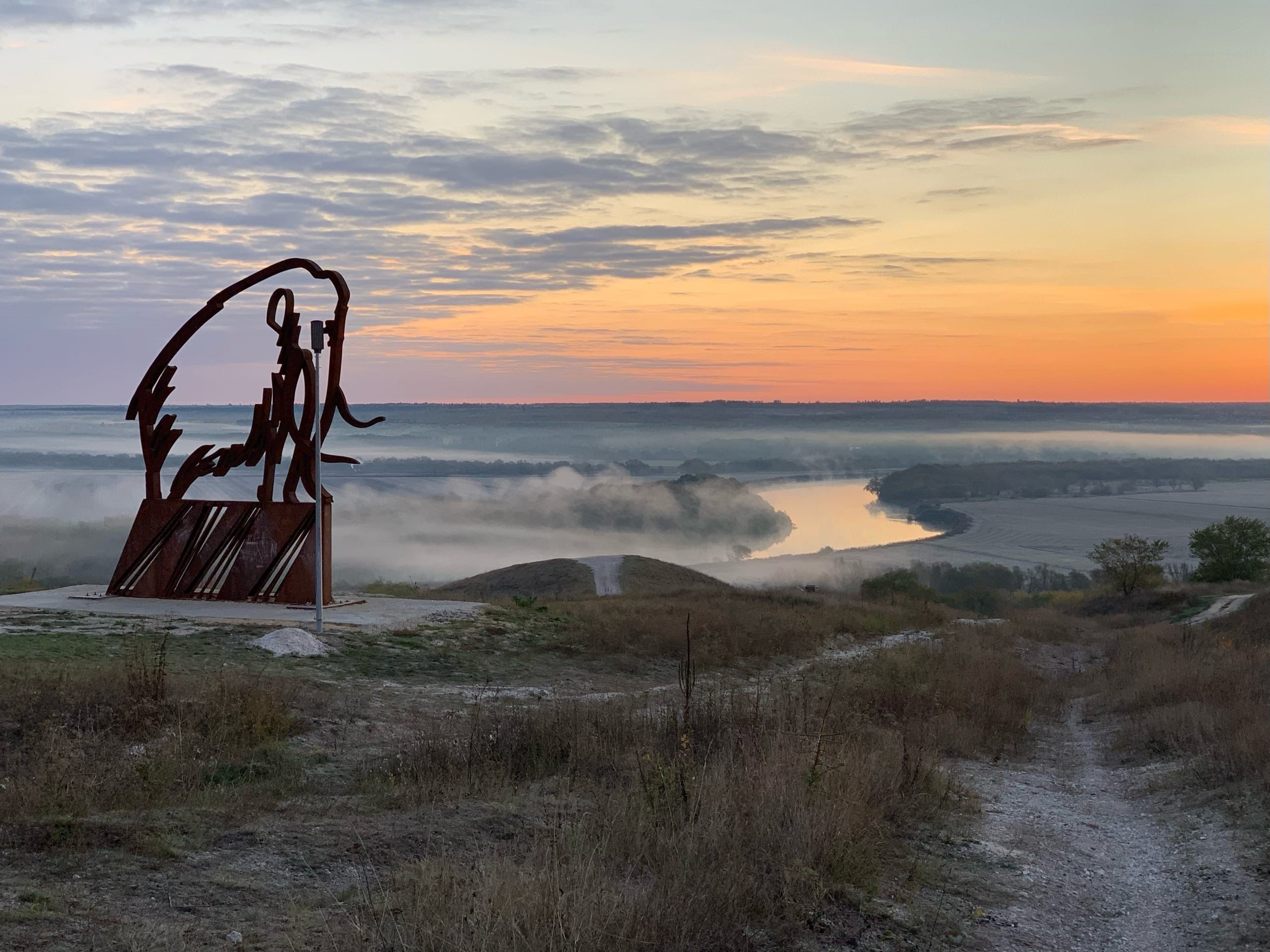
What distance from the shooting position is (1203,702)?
12836mm

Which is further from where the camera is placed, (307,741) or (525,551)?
(525,551)

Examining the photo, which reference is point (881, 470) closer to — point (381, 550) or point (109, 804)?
point (381, 550)

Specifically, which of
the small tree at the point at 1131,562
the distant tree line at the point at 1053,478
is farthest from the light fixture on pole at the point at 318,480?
the distant tree line at the point at 1053,478

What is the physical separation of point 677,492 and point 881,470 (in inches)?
1793

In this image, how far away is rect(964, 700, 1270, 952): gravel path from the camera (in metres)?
6.09

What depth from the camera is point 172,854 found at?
6.08m

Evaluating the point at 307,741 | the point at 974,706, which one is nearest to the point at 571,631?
the point at 974,706

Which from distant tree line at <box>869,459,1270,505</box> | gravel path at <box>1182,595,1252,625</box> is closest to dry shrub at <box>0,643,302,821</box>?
gravel path at <box>1182,595,1252,625</box>

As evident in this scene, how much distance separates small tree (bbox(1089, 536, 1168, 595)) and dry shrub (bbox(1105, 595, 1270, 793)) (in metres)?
29.3

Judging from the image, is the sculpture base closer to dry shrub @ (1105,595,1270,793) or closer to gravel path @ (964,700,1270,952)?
gravel path @ (964,700,1270,952)

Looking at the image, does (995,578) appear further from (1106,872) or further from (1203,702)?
(1106,872)

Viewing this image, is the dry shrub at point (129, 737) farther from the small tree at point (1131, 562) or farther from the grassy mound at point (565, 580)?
the small tree at point (1131, 562)

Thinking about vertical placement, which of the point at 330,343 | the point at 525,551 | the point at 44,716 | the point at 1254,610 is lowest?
the point at 525,551

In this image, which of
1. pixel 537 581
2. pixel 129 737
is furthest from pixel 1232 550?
pixel 129 737
